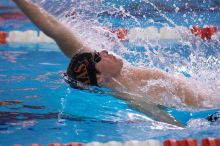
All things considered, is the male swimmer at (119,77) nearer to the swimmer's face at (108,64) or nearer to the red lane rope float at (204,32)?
the swimmer's face at (108,64)

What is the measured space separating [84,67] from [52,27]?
394 mm

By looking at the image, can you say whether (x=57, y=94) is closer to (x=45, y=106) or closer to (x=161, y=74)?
(x=45, y=106)

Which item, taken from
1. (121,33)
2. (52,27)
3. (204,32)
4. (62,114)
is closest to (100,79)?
(62,114)

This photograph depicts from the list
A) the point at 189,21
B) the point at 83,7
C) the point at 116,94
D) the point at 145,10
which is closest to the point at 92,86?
the point at 116,94

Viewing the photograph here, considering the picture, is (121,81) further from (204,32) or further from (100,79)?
(204,32)

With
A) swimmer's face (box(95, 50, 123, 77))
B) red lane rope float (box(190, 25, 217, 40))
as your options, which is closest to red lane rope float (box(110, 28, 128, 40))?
red lane rope float (box(190, 25, 217, 40))

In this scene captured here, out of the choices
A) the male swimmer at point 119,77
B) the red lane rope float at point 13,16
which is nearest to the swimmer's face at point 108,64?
the male swimmer at point 119,77

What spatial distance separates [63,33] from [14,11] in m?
5.22

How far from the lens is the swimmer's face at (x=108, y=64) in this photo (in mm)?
2769

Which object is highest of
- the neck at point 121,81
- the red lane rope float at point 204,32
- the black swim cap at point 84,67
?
the red lane rope float at point 204,32

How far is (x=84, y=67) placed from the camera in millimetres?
2770

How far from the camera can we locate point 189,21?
22.0 feet

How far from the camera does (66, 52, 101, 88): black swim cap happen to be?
2770 mm

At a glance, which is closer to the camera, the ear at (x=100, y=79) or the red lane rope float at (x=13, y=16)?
the ear at (x=100, y=79)
